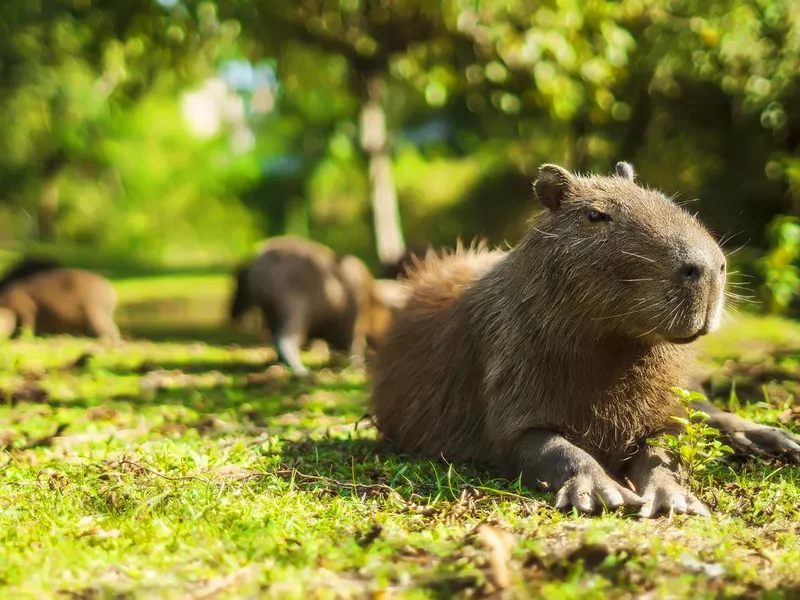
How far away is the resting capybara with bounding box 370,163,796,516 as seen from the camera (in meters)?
Result: 3.26

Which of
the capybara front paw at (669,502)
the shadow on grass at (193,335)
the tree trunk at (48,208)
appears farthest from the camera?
the tree trunk at (48,208)

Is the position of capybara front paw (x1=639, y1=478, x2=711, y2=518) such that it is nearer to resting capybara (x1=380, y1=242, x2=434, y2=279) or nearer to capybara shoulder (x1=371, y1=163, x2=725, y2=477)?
capybara shoulder (x1=371, y1=163, x2=725, y2=477)

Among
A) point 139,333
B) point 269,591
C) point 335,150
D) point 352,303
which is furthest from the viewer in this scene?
point 335,150

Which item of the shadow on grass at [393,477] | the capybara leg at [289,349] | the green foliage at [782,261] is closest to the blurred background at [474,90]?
the green foliage at [782,261]

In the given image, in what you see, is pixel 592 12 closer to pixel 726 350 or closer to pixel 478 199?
pixel 726 350

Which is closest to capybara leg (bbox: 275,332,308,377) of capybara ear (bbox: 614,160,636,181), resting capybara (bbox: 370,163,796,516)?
resting capybara (bbox: 370,163,796,516)

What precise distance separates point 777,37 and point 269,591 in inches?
386

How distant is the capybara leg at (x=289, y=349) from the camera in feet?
25.4

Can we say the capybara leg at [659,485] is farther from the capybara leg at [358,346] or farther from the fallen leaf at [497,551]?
the capybara leg at [358,346]

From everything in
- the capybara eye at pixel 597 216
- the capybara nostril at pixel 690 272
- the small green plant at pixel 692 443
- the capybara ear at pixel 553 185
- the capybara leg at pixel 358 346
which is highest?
the capybara ear at pixel 553 185

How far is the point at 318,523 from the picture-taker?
302cm

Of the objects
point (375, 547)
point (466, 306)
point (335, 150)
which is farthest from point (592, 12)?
point (335, 150)

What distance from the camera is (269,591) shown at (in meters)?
2.39

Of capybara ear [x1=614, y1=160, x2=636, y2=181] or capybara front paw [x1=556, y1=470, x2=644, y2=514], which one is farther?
capybara ear [x1=614, y1=160, x2=636, y2=181]
